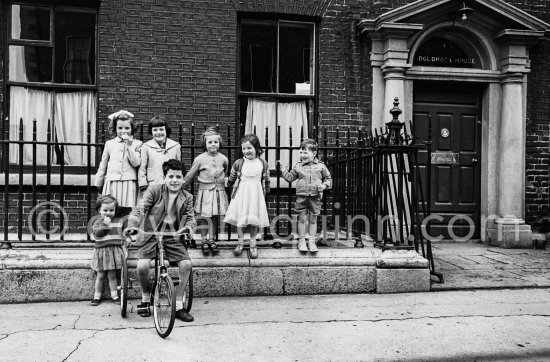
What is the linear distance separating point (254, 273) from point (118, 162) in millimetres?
1834

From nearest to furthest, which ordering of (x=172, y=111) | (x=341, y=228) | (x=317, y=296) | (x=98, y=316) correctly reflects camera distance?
(x=98, y=316), (x=317, y=296), (x=341, y=228), (x=172, y=111)

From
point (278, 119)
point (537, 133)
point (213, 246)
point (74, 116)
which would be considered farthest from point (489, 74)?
point (74, 116)

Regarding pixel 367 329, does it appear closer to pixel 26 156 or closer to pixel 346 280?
pixel 346 280

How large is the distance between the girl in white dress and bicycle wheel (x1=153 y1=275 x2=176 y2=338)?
4.16 feet

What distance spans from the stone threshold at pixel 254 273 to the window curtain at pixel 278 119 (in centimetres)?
282

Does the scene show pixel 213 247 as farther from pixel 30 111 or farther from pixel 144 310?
pixel 30 111

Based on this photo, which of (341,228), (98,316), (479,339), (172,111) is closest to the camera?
(479,339)

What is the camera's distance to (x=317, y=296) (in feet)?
19.4

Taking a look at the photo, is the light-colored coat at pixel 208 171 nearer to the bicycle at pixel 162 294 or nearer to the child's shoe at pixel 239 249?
the child's shoe at pixel 239 249

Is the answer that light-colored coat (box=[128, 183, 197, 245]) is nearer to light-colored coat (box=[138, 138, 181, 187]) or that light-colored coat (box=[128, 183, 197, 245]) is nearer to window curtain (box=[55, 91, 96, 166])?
light-colored coat (box=[138, 138, 181, 187])

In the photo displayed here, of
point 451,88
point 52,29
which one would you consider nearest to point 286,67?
point 451,88

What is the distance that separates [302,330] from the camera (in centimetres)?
467

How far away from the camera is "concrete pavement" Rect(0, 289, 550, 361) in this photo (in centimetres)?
411

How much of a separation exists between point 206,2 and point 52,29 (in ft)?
7.38
